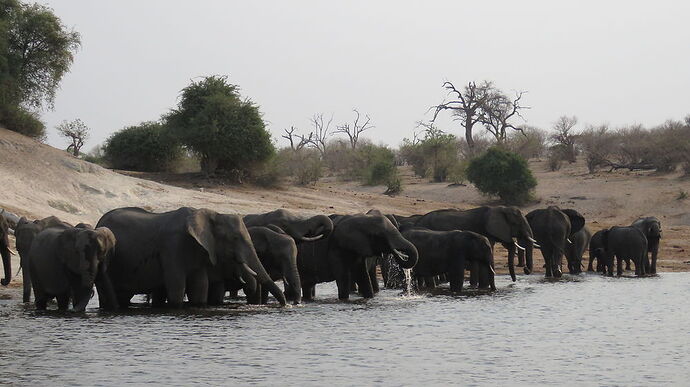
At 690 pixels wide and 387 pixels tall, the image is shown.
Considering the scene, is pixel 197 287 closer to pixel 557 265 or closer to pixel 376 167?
pixel 557 265

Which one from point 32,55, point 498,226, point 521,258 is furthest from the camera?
point 32,55

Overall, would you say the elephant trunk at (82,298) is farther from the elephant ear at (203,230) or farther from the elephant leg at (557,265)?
the elephant leg at (557,265)

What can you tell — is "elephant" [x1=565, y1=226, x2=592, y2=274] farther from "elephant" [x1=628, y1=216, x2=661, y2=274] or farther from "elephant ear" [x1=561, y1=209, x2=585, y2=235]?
"elephant" [x1=628, y1=216, x2=661, y2=274]

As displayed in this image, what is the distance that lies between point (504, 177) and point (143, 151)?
17.2m

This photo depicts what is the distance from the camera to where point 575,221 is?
2867 cm

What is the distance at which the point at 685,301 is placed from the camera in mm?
20812

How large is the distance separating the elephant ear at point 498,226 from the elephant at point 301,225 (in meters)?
6.54

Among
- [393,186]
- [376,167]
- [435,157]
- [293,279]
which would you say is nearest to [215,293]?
[293,279]

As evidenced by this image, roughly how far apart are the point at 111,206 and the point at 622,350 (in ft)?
82.3

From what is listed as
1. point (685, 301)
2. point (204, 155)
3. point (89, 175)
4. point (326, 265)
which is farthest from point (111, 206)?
point (685, 301)

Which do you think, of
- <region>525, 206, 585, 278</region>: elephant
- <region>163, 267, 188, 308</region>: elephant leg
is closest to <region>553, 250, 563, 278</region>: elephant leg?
<region>525, 206, 585, 278</region>: elephant

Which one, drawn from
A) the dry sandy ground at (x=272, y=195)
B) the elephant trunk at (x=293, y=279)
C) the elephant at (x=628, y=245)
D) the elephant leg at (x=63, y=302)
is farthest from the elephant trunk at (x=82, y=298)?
the elephant at (x=628, y=245)

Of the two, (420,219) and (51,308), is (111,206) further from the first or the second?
(51,308)

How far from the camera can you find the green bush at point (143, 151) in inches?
2007
